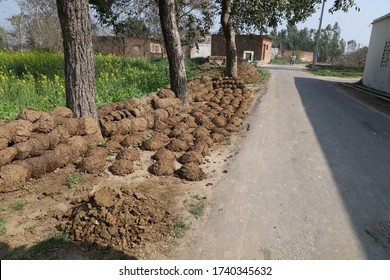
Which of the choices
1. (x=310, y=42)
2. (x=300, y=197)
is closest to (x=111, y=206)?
(x=300, y=197)

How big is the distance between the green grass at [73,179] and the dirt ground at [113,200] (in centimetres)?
1

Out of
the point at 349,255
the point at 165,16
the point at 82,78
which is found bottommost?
the point at 349,255

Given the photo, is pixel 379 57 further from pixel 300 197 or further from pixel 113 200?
pixel 113 200

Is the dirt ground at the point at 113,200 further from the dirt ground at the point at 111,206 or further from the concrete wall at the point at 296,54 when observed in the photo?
the concrete wall at the point at 296,54

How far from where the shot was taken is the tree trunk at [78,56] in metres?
4.71

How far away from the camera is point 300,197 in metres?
3.93

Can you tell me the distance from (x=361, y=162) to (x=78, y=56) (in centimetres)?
547

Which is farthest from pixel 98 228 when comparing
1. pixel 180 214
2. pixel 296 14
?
pixel 296 14

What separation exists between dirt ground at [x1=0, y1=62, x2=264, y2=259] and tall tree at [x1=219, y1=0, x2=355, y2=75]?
22.5 ft

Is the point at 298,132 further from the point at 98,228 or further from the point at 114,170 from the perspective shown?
the point at 98,228

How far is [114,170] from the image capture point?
4.41m

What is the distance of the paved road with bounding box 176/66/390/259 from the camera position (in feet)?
9.71

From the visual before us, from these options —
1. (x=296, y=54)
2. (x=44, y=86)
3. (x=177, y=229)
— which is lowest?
(x=177, y=229)

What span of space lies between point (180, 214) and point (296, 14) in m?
13.1
